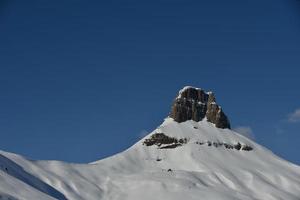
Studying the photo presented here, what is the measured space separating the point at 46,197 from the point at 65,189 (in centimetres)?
5111

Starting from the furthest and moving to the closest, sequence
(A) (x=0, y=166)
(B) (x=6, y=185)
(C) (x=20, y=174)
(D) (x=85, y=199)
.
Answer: (D) (x=85, y=199) → (C) (x=20, y=174) → (A) (x=0, y=166) → (B) (x=6, y=185)

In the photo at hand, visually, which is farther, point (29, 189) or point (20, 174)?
point (20, 174)

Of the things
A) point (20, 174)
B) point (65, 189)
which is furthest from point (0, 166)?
point (65, 189)

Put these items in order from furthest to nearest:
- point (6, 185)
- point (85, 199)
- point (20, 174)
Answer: point (85, 199), point (20, 174), point (6, 185)

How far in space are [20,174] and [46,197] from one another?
36.1 m

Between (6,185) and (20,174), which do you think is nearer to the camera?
(6,185)

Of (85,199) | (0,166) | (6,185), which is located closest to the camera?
(6,185)

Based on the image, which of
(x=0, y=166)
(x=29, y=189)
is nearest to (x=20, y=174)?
(x=0, y=166)

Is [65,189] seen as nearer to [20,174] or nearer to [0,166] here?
[20,174]

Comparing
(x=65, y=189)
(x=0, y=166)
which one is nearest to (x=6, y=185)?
(x=0, y=166)

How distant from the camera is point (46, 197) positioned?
14900 centimetres

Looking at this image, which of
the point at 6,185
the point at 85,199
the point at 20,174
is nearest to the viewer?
the point at 6,185

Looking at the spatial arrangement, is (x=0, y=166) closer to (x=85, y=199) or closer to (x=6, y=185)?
Answer: (x=6, y=185)

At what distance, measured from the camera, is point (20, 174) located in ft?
598
